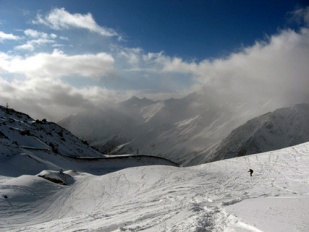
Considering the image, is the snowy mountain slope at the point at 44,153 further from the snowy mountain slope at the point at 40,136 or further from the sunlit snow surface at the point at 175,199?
the sunlit snow surface at the point at 175,199

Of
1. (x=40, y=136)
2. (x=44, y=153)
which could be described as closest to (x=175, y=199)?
(x=44, y=153)

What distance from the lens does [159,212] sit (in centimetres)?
1883

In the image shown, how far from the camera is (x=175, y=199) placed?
24703 mm

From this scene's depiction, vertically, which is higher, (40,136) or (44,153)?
(40,136)

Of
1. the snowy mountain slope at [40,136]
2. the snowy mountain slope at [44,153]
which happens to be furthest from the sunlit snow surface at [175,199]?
the snowy mountain slope at [40,136]

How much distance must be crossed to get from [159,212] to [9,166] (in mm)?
41903

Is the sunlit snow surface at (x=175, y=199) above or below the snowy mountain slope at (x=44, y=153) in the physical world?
below

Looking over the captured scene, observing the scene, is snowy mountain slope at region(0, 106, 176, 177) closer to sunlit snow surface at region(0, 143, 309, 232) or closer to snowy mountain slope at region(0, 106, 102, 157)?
snowy mountain slope at region(0, 106, 102, 157)

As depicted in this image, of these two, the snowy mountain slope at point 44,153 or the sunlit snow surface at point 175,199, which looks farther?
the snowy mountain slope at point 44,153

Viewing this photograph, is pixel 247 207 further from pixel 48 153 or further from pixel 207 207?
pixel 48 153

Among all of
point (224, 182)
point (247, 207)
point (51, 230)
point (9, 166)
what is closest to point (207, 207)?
point (247, 207)

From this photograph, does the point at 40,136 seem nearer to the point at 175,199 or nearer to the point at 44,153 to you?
the point at 44,153

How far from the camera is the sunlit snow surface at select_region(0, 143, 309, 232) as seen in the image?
15.2 meters

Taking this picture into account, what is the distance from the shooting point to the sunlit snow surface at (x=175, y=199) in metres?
15.2
